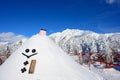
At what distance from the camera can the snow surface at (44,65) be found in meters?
8.59

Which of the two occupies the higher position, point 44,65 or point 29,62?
point 29,62

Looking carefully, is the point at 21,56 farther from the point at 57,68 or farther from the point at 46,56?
the point at 57,68

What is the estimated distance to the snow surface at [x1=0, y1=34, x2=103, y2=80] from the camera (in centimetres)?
859

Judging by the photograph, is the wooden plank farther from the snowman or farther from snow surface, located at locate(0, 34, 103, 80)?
snow surface, located at locate(0, 34, 103, 80)

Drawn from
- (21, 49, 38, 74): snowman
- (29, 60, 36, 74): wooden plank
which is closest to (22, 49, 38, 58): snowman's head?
(21, 49, 38, 74): snowman

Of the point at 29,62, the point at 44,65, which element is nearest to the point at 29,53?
the point at 29,62

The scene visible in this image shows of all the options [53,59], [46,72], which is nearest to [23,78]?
[46,72]

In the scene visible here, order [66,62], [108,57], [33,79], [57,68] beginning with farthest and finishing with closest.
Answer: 1. [108,57]
2. [66,62]
3. [57,68]
4. [33,79]

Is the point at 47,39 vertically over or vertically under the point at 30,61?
over

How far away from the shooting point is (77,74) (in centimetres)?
920

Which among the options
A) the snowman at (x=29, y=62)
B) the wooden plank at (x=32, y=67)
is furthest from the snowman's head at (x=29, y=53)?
the wooden plank at (x=32, y=67)

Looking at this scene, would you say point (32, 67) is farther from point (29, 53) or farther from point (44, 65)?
point (29, 53)

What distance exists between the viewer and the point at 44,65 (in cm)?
880

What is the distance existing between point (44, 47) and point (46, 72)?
4.21ft
